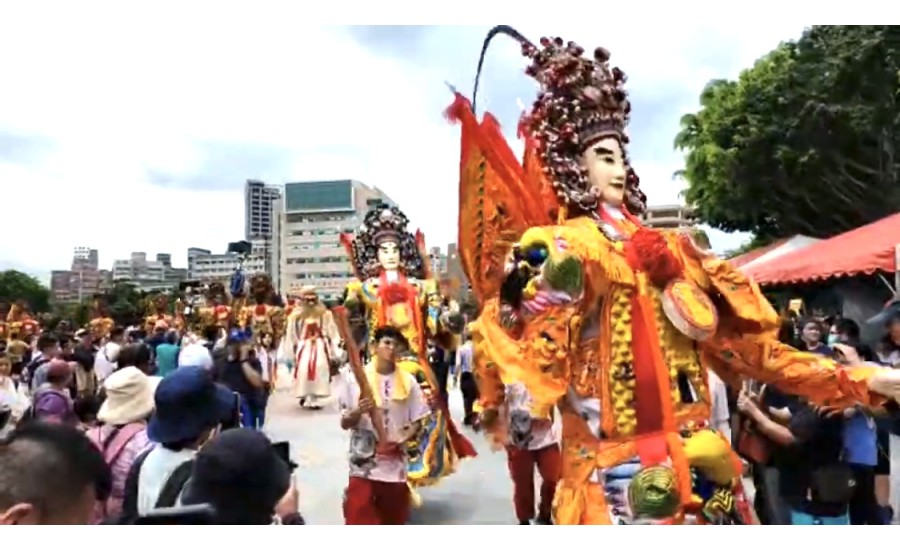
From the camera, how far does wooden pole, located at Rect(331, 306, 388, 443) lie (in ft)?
12.8

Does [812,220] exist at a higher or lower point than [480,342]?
higher

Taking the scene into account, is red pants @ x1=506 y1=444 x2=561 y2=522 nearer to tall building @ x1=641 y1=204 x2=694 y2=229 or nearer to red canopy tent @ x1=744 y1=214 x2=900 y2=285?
tall building @ x1=641 y1=204 x2=694 y2=229

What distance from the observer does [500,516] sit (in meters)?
5.48

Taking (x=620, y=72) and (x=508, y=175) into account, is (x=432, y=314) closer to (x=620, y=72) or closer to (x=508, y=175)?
(x=508, y=175)

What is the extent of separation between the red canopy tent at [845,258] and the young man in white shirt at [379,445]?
15.1ft

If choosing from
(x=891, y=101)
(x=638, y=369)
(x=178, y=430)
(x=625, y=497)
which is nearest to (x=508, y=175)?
(x=638, y=369)

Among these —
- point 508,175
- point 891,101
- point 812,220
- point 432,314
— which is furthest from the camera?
point 812,220

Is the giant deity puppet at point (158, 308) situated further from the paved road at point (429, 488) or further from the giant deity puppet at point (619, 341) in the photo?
the giant deity puppet at point (619, 341)

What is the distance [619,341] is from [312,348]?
8668 mm

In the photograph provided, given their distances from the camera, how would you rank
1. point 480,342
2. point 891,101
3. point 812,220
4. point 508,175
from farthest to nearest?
point 812,220, point 891,101, point 508,175, point 480,342

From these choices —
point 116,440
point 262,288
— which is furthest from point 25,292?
point 116,440

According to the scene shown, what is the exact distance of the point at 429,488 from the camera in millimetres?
6426
